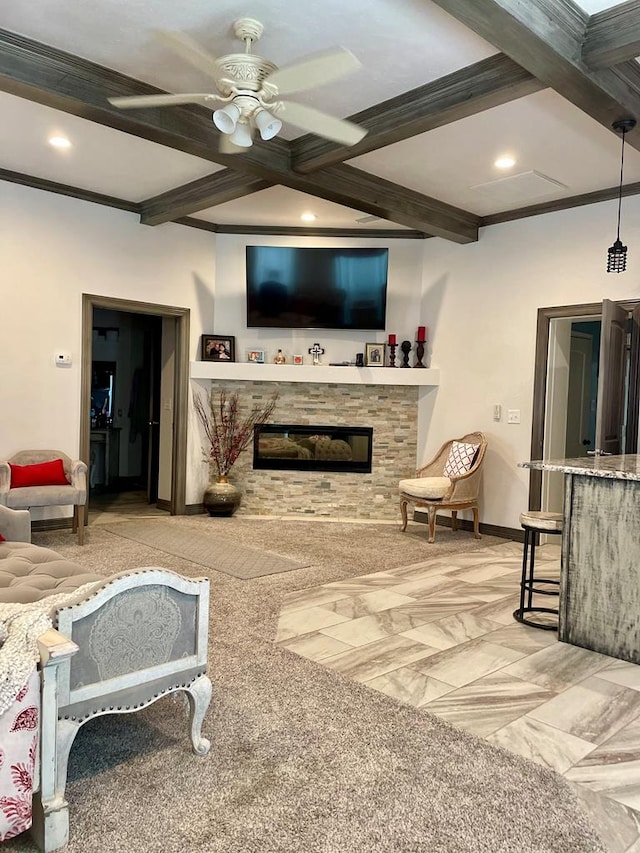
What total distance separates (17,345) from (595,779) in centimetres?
512

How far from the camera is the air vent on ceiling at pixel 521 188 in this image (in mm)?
5165

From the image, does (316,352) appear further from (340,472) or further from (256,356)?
(340,472)

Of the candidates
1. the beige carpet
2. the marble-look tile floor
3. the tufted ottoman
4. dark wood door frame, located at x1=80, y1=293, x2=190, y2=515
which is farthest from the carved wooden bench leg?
dark wood door frame, located at x1=80, y1=293, x2=190, y2=515

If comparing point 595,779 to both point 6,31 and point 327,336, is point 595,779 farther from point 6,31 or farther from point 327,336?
point 327,336

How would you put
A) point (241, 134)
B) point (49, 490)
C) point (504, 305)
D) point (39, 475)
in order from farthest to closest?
point (504, 305), point (39, 475), point (49, 490), point (241, 134)

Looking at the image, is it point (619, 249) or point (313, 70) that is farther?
point (619, 249)

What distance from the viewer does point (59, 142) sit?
4.71 m

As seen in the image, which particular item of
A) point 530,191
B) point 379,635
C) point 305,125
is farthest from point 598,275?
point 379,635

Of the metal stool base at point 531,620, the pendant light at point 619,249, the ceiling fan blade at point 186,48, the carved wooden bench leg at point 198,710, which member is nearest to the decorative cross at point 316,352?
the pendant light at point 619,249

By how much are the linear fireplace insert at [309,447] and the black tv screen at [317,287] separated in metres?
1.10

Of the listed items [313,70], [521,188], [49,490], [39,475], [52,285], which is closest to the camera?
[313,70]

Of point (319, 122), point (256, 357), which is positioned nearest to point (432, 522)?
point (256, 357)

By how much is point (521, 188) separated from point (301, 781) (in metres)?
4.85

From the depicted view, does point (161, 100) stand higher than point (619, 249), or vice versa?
point (161, 100)
